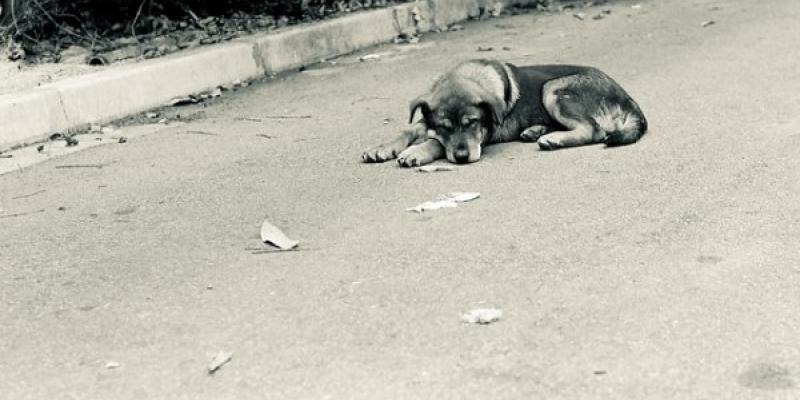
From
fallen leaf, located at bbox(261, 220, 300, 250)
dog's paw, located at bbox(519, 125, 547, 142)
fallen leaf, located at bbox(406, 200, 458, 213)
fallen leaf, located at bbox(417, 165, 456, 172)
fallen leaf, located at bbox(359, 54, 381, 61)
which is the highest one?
fallen leaf, located at bbox(261, 220, 300, 250)

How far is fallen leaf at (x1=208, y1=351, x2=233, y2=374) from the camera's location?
4.23m

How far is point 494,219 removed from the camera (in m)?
5.96

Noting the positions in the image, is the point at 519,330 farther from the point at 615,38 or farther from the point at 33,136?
the point at 615,38

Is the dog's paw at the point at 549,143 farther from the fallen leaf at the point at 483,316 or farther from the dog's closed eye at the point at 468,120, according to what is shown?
the fallen leaf at the point at 483,316

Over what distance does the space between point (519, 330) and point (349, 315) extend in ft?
2.19

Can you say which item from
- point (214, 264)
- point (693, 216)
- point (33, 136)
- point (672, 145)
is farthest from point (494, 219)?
point (33, 136)

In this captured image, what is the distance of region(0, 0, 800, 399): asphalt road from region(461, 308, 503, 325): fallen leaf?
3cm

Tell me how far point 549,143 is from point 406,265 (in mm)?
2517

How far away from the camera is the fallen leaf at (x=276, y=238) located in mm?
5715

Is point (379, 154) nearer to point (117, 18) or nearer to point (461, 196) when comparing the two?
point (461, 196)

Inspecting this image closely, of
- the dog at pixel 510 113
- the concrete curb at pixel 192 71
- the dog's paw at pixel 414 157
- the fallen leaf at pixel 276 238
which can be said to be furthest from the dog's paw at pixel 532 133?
the concrete curb at pixel 192 71

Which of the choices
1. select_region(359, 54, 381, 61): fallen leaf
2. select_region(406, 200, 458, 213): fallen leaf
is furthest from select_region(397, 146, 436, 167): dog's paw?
select_region(359, 54, 381, 61): fallen leaf

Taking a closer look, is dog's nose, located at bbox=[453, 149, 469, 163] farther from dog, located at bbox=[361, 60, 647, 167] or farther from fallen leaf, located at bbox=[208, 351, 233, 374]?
fallen leaf, located at bbox=[208, 351, 233, 374]

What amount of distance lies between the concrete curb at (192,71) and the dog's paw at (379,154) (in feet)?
8.50
